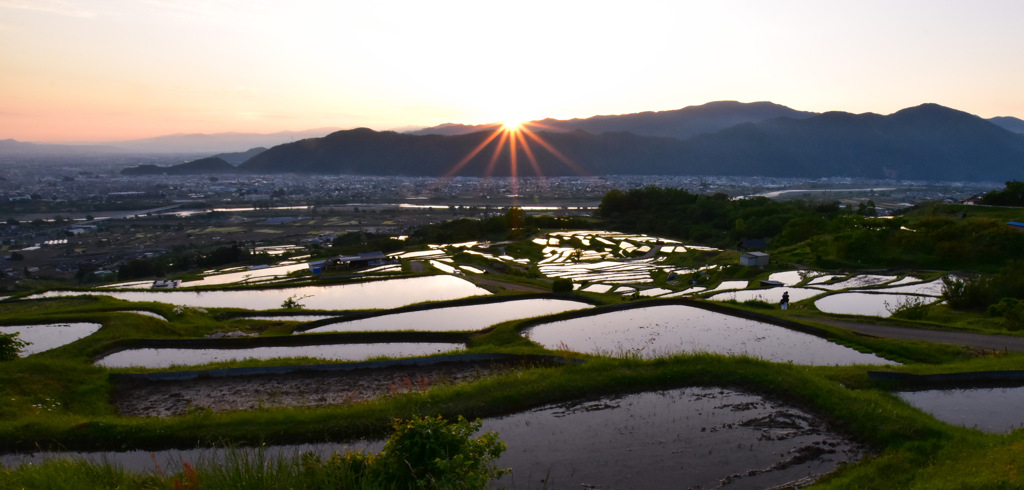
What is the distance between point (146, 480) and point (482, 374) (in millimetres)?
7465

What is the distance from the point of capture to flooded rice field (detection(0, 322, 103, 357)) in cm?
1578

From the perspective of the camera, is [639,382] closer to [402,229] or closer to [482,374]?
[482,374]

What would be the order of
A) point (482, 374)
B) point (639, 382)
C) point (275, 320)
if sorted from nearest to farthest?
point (639, 382) → point (482, 374) → point (275, 320)

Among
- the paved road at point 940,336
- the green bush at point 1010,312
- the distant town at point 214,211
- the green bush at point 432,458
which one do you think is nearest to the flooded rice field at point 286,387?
the green bush at point 432,458

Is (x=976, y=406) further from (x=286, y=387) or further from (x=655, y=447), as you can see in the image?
(x=286, y=387)

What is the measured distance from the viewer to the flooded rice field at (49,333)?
15781 millimetres

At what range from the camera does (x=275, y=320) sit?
20562mm

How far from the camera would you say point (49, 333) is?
17438 mm

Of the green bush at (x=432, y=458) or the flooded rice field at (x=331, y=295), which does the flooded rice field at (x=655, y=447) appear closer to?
the green bush at (x=432, y=458)

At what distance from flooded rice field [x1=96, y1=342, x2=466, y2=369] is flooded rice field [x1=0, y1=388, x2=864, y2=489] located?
19.4 ft

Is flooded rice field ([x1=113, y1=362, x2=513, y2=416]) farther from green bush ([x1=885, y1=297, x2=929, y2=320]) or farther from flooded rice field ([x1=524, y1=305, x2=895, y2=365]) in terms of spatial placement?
green bush ([x1=885, y1=297, x2=929, y2=320])

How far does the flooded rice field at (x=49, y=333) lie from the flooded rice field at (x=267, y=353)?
8.20 ft

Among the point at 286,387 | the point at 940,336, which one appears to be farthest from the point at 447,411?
the point at 940,336

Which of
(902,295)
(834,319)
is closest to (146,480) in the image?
(834,319)
